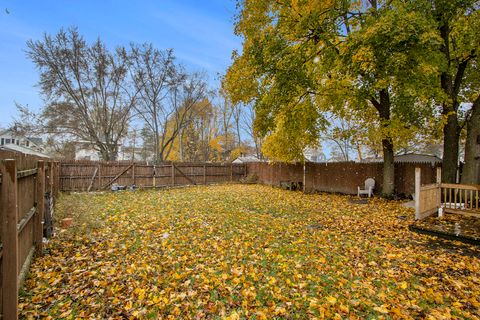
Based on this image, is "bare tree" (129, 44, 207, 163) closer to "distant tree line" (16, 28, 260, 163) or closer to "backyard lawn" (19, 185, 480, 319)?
"distant tree line" (16, 28, 260, 163)

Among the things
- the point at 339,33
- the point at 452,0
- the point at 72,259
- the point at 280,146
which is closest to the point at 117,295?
the point at 72,259

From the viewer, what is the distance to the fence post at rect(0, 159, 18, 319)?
2020 mm

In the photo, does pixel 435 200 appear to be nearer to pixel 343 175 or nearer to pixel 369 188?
pixel 369 188

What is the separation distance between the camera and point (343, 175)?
43.7 feet

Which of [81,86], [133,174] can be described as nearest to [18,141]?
[81,86]

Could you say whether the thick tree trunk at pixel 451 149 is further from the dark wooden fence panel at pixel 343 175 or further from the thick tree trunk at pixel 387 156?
the thick tree trunk at pixel 387 156

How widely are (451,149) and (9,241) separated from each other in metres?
12.0

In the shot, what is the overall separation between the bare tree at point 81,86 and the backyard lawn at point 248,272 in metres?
16.6

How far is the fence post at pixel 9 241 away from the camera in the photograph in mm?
2020

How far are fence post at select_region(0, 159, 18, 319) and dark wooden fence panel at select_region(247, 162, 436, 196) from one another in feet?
41.9

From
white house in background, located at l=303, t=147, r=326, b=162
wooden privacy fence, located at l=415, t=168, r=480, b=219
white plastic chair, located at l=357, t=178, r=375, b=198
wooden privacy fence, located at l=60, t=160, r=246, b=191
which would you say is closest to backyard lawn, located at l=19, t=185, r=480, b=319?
wooden privacy fence, located at l=415, t=168, r=480, b=219

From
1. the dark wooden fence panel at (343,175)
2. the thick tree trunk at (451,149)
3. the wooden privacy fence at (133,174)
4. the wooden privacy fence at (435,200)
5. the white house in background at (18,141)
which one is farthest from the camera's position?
the white house in background at (18,141)

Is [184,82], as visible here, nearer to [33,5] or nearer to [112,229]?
[33,5]

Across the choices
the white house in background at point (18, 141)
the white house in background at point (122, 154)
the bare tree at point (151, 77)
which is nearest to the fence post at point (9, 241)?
the bare tree at point (151, 77)
